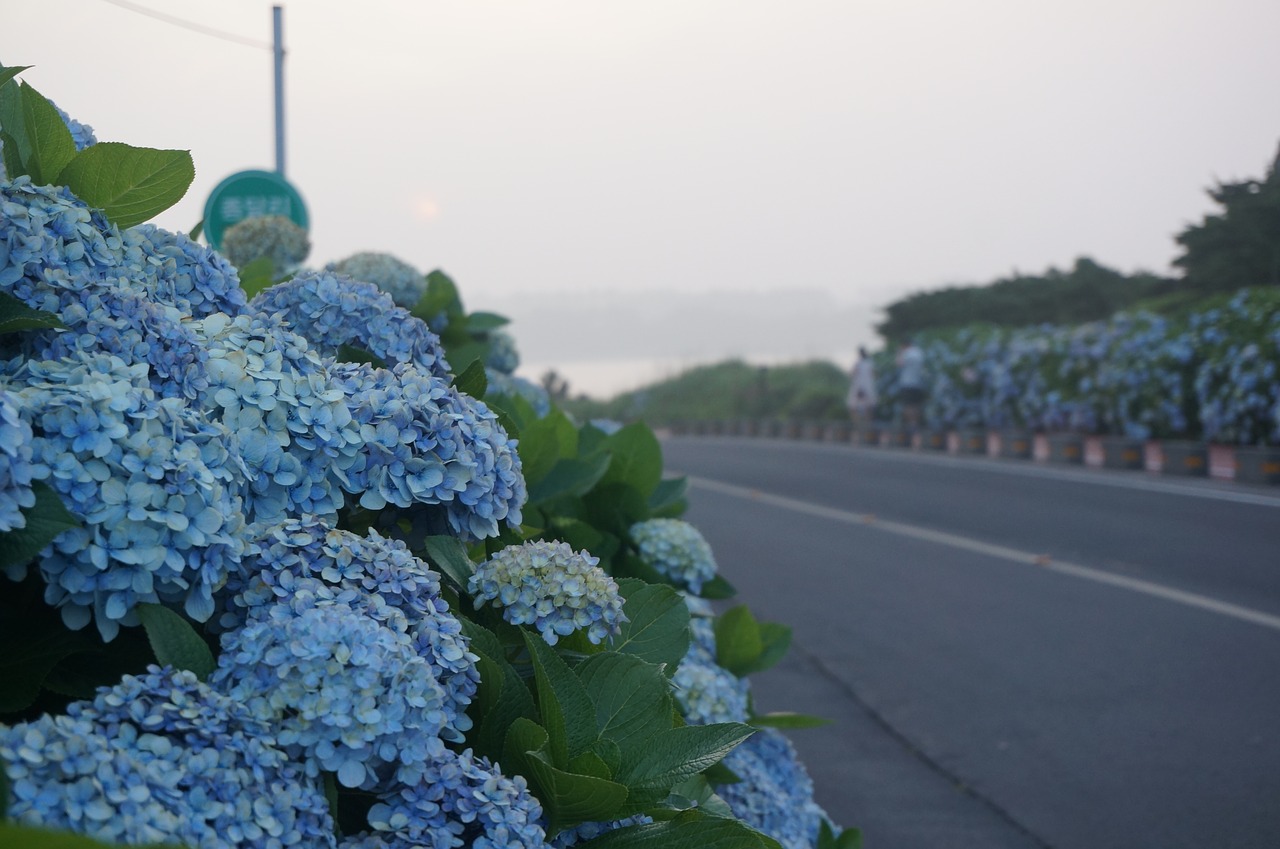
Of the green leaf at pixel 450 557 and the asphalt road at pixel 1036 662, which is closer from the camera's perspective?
the green leaf at pixel 450 557

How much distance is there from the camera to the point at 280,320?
5.59ft

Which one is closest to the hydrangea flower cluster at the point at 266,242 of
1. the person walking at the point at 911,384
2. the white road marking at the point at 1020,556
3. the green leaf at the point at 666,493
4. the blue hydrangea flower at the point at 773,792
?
the green leaf at the point at 666,493

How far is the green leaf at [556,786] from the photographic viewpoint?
4.38 ft

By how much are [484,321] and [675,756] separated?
235 cm

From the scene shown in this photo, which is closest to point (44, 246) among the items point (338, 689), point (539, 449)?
point (338, 689)

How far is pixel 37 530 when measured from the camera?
115 cm

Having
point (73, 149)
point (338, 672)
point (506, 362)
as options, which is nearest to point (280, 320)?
point (73, 149)

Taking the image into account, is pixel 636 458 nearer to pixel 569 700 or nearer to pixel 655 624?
pixel 655 624

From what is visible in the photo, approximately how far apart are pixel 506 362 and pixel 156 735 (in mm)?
3343

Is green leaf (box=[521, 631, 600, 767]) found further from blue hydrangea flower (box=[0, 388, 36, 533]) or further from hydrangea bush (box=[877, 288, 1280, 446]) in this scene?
hydrangea bush (box=[877, 288, 1280, 446])

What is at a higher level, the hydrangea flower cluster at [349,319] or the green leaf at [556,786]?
the hydrangea flower cluster at [349,319]

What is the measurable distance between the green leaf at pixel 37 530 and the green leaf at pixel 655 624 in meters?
0.87

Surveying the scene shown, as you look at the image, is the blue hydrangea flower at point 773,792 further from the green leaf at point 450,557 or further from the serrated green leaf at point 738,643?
the green leaf at point 450,557

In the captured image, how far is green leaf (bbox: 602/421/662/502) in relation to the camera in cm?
295
